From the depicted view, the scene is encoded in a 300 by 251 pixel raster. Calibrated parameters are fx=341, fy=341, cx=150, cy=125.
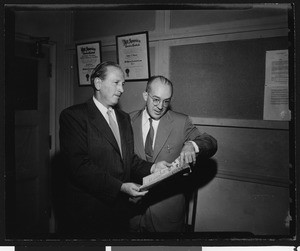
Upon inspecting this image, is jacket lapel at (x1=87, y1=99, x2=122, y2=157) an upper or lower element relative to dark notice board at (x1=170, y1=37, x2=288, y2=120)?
lower

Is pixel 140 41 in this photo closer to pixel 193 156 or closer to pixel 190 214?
pixel 193 156

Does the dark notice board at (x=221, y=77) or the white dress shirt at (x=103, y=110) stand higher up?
the dark notice board at (x=221, y=77)

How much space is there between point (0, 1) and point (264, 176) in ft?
5.11

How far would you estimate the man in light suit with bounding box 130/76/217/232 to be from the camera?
164 cm

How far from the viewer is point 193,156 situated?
1.63 m

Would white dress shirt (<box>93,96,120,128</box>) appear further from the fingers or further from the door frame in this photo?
the fingers

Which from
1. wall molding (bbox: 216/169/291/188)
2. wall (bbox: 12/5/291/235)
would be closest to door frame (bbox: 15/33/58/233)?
wall (bbox: 12/5/291/235)

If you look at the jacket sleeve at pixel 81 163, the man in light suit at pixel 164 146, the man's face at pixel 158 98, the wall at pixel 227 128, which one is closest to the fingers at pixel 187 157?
the man in light suit at pixel 164 146

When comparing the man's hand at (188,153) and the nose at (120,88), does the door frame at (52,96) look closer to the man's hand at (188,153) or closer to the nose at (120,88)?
the nose at (120,88)

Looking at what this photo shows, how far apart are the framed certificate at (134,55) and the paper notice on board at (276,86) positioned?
58 cm

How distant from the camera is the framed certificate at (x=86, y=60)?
5.52 feet

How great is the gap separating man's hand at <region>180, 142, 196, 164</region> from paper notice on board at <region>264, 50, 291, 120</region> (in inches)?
14.8

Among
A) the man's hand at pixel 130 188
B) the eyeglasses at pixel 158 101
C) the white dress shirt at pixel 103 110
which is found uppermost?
the eyeglasses at pixel 158 101

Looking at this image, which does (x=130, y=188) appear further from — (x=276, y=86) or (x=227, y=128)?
(x=276, y=86)
